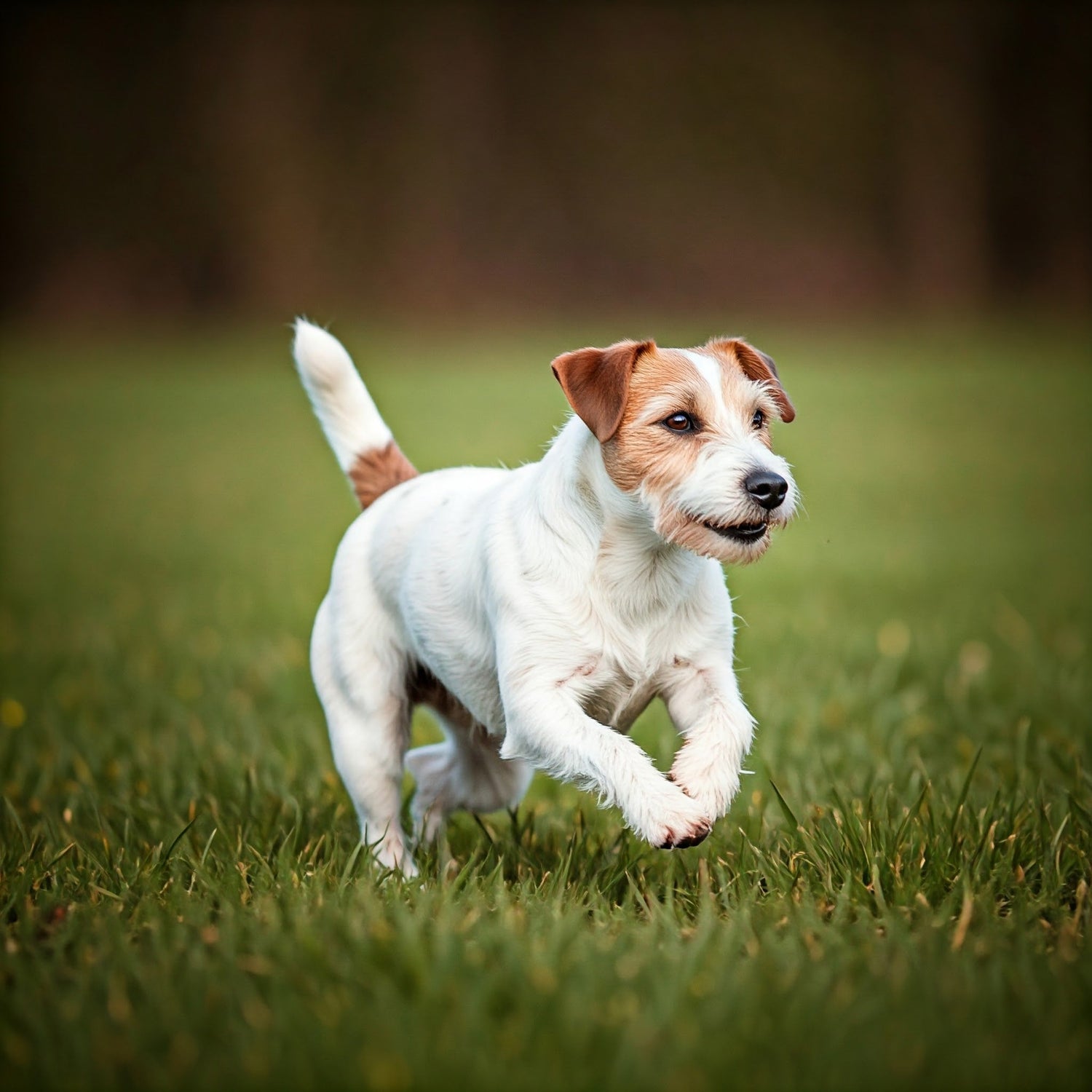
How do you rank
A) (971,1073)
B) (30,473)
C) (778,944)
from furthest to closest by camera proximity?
(30,473)
(778,944)
(971,1073)

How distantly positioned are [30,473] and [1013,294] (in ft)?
64.1

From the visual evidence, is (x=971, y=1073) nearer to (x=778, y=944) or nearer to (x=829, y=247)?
(x=778, y=944)

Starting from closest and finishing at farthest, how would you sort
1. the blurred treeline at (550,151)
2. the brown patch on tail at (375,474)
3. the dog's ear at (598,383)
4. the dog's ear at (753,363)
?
the dog's ear at (598,383) < the dog's ear at (753,363) < the brown patch on tail at (375,474) < the blurred treeline at (550,151)

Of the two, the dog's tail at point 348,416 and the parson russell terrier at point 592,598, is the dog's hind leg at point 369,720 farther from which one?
the dog's tail at point 348,416

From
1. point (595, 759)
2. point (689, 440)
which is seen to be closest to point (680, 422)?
point (689, 440)

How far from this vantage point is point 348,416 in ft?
14.6

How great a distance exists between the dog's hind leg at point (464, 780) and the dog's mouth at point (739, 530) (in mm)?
1138

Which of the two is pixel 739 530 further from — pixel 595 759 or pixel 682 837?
pixel 682 837

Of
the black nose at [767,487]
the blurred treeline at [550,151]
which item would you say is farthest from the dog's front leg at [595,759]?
the blurred treeline at [550,151]

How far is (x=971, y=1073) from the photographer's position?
7.41 feet

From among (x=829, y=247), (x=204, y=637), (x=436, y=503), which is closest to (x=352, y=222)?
(x=829, y=247)

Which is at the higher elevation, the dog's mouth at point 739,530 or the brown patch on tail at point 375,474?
the dog's mouth at point 739,530

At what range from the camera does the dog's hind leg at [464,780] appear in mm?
4137

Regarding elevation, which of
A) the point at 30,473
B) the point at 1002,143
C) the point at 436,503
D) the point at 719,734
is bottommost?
the point at 30,473
